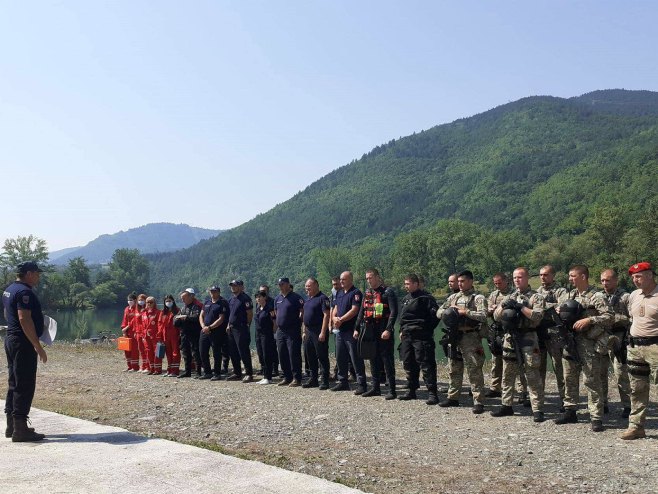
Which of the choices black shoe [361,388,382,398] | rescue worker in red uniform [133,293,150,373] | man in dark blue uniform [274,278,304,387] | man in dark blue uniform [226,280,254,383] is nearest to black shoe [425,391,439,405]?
black shoe [361,388,382,398]

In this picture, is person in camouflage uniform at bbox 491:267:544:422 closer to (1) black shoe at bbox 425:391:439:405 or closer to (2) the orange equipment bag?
(1) black shoe at bbox 425:391:439:405

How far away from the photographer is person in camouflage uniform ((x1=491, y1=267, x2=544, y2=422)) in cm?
798

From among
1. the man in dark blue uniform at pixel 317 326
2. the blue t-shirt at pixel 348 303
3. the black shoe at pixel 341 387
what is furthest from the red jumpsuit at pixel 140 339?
the blue t-shirt at pixel 348 303

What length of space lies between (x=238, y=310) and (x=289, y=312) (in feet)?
5.06

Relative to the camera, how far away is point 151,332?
14.4 m

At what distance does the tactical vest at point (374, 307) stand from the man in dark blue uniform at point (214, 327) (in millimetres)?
3937

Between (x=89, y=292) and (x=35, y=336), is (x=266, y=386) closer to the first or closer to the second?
A: (x=35, y=336)

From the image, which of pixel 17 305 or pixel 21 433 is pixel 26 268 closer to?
pixel 17 305

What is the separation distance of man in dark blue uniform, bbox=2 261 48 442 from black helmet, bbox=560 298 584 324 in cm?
608

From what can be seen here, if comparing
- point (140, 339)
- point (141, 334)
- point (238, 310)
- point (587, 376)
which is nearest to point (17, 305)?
point (238, 310)

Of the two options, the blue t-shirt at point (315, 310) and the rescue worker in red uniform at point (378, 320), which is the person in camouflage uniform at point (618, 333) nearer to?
the rescue worker in red uniform at point (378, 320)

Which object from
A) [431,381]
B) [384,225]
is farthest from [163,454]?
[384,225]

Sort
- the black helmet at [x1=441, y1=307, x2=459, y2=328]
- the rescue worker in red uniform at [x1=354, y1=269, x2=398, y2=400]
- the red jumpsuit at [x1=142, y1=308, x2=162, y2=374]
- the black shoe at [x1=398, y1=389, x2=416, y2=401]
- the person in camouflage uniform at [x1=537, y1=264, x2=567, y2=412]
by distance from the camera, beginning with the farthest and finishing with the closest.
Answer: the red jumpsuit at [x1=142, y1=308, x2=162, y2=374] < the rescue worker in red uniform at [x1=354, y1=269, x2=398, y2=400] < the black shoe at [x1=398, y1=389, x2=416, y2=401] < the black helmet at [x1=441, y1=307, x2=459, y2=328] < the person in camouflage uniform at [x1=537, y1=264, x2=567, y2=412]

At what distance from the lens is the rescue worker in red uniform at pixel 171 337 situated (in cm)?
1414
